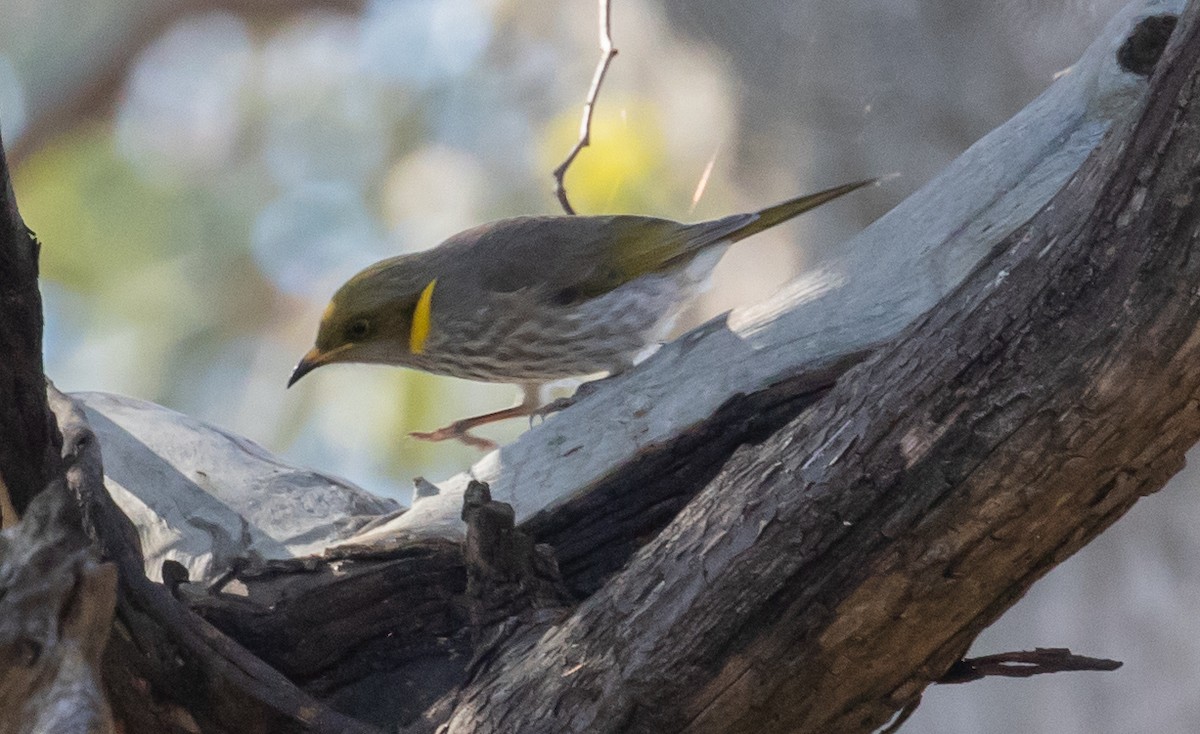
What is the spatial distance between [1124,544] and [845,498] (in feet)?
7.82

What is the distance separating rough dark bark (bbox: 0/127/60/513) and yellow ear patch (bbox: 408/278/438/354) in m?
1.54

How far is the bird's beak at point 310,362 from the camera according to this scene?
310 centimetres

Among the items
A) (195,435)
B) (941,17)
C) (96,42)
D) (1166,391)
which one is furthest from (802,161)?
(96,42)

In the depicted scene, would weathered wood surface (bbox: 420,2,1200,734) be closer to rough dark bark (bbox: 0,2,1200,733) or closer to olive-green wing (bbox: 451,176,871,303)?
rough dark bark (bbox: 0,2,1200,733)

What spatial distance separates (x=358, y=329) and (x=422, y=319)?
17 cm

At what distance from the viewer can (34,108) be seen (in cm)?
525

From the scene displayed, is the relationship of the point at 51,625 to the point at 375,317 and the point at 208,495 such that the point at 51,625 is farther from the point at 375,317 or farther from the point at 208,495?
the point at 375,317

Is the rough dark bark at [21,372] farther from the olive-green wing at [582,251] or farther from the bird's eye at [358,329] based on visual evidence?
the olive-green wing at [582,251]

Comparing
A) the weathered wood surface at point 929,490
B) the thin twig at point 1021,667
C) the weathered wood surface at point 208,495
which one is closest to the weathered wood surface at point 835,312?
the weathered wood surface at point 208,495

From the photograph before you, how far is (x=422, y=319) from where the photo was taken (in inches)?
126

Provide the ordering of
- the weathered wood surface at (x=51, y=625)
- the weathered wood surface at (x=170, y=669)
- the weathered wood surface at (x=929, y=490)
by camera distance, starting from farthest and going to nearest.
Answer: the weathered wood surface at (x=170, y=669)
the weathered wood surface at (x=929, y=490)
the weathered wood surface at (x=51, y=625)

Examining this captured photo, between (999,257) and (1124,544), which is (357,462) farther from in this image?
(999,257)

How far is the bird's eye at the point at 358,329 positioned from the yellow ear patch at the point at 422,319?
12 cm

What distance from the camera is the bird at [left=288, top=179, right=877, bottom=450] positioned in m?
3.08
